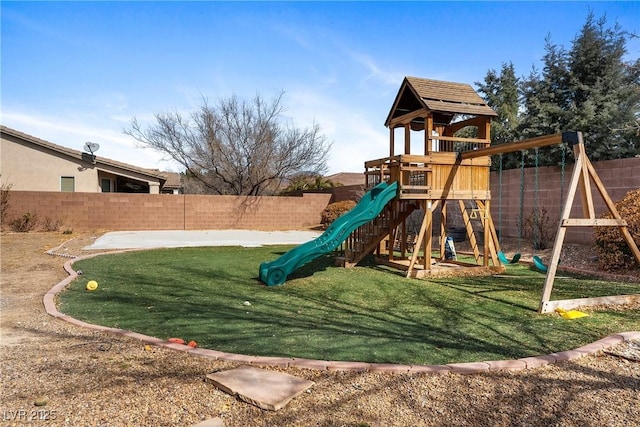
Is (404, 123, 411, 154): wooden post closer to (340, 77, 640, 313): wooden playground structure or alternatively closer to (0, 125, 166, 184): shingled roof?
(340, 77, 640, 313): wooden playground structure

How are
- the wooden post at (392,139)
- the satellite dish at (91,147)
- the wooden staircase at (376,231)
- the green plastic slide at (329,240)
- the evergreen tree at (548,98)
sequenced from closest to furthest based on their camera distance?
the green plastic slide at (329,240) → the wooden staircase at (376,231) → the wooden post at (392,139) → the evergreen tree at (548,98) → the satellite dish at (91,147)

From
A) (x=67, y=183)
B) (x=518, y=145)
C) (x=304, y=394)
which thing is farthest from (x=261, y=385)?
(x=67, y=183)

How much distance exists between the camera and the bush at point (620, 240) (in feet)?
26.4

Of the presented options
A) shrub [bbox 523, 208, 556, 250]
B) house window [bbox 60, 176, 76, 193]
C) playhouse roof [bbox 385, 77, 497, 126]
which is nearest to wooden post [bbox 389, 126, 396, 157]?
playhouse roof [bbox 385, 77, 497, 126]

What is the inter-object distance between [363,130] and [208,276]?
15387 mm

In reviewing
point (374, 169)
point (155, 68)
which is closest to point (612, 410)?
point (374, 169)

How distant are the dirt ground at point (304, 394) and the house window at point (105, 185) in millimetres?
22254

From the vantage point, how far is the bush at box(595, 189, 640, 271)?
8039 millimetres

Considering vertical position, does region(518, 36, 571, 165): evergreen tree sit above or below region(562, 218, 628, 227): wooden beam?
above

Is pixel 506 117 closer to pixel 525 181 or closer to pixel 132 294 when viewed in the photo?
pixel 525 181

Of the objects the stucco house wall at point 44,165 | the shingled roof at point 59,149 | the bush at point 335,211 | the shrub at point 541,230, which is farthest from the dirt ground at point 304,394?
the stucco house wall at point 44,165

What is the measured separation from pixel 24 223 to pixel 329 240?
16.1 m

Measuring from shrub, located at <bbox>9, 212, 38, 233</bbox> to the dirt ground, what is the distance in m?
16.8

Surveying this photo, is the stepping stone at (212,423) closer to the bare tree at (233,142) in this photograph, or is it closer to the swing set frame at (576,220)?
the swing set frame at (576,220)
